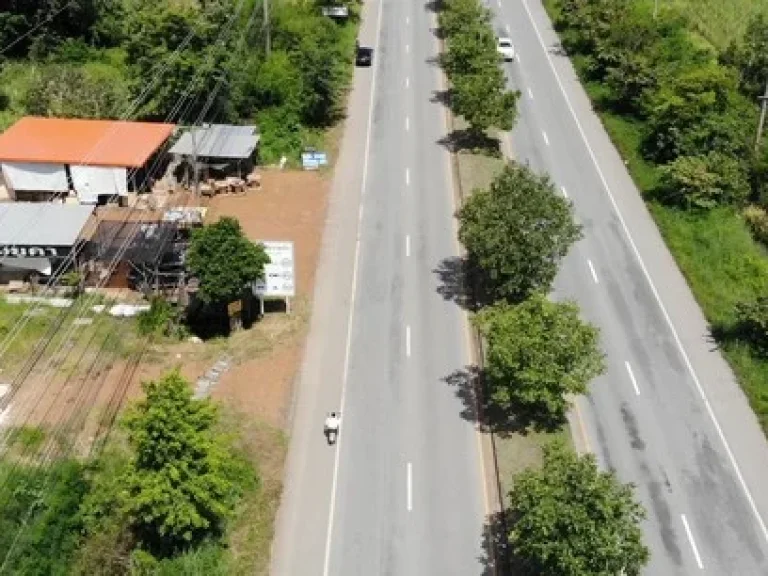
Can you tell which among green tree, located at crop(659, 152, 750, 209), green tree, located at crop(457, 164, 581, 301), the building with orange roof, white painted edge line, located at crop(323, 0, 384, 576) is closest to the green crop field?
green tree, located at crop(659, 152, 750, 209)

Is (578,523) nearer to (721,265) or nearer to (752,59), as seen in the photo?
(721,265)

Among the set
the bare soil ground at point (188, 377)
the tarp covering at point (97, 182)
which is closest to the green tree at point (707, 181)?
the bare soil ground at point (188, 377)

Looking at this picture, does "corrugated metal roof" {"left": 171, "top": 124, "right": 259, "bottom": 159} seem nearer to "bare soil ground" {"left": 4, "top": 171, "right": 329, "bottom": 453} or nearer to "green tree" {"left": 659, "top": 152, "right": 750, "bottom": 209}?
"bare soil ground" {"left": 4, "top": 171, "right": 329, "bottom": 453}

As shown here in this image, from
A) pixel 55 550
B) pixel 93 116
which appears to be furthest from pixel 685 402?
pixel 93 116

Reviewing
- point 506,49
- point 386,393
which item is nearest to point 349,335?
point 386,393

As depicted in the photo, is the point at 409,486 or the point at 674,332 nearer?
the point at 409,486

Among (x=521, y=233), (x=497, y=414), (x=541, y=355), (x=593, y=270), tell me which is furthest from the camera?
(x=593, y=270)
